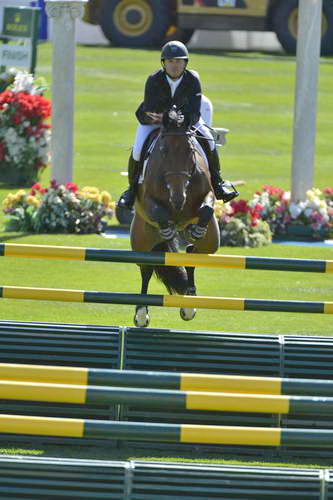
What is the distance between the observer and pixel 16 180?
21984 millimetres

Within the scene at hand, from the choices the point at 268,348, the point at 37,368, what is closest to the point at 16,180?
the point at 268,348

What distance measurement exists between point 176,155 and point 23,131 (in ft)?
39.7

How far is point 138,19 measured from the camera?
37188 millimetres

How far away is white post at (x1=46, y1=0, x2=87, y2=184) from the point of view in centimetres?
1723

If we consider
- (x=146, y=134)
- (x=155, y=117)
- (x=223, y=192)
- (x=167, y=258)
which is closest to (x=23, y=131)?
(x=146, y=134)

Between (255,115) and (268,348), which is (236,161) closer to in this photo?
(255,115)

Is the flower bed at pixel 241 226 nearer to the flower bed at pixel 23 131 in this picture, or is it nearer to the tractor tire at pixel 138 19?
the flower bed at pixel 23 131

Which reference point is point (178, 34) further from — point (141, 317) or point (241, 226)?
point (141, 317)

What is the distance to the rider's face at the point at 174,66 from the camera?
985 cm

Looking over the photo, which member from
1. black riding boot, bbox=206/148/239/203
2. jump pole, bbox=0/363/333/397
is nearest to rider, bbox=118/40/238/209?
black riding boot, bbox=206/148/239/203

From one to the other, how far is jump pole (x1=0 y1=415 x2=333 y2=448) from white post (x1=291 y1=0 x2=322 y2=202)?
Answer: 12303 mm

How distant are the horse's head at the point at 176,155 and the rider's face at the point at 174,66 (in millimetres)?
543

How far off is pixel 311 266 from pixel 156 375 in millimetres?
2612

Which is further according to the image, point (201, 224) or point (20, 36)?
point (20, 36)
